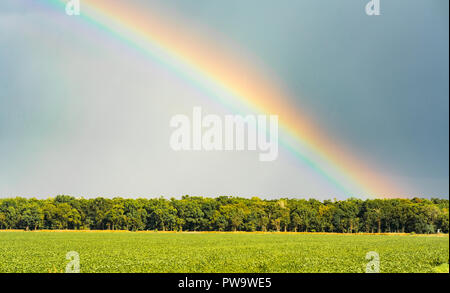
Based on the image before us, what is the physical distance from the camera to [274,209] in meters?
160

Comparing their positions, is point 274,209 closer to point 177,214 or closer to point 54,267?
point 177,214

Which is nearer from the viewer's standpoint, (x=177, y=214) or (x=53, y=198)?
(x=177, y=214)

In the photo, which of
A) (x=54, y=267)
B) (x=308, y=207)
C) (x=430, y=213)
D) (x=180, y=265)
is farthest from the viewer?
(x=308, y=207)

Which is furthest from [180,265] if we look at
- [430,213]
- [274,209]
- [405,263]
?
[430,213]

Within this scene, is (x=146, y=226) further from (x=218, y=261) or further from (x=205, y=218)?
(x=218, y=261)

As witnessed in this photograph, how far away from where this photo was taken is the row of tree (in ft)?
506

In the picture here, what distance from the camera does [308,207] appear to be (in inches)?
6358

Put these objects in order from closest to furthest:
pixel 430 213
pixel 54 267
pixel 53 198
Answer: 1. pixel 54 267
2. pixel 430 213
3. pixel 53 198

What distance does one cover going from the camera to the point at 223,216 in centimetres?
16000

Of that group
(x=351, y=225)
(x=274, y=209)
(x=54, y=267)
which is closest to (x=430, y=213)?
(x=351, y=225)

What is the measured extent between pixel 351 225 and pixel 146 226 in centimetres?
7492

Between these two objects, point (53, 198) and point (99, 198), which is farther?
point (53, 198)

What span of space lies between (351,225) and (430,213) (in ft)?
88.6

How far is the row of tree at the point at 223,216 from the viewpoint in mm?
154250
